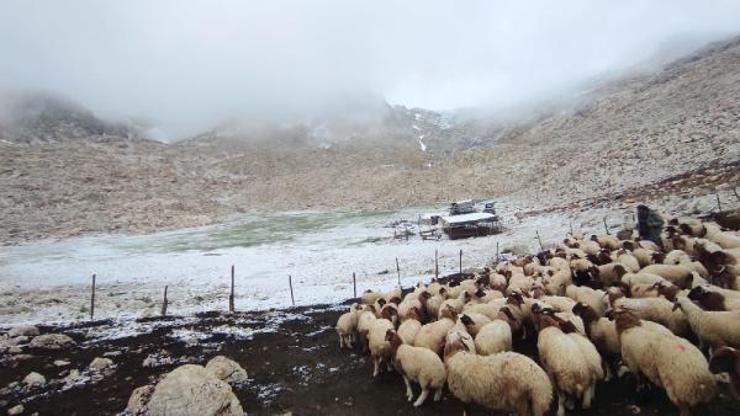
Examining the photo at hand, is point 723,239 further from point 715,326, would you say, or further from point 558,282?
point 715,326

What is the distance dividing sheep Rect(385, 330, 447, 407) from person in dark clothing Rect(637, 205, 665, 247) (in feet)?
46.2

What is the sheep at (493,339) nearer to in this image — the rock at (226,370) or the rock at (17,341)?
the rock at (226,370)

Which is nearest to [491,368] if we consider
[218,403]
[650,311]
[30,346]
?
[650,311]

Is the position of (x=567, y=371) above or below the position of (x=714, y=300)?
below

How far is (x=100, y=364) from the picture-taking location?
1365 centimetres

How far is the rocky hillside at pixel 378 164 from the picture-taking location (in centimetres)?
4878

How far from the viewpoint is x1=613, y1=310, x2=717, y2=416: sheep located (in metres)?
7.01

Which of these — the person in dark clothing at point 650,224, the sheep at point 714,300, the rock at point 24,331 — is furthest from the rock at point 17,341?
the person in dark clothing at point 650,224

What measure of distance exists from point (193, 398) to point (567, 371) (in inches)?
301

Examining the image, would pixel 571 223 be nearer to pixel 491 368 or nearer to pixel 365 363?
pixel 365 363

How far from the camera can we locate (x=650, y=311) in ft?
32.1

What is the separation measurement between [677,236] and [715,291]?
27.7ft

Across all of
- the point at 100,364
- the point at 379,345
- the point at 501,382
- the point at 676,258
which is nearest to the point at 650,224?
the point at 676,258

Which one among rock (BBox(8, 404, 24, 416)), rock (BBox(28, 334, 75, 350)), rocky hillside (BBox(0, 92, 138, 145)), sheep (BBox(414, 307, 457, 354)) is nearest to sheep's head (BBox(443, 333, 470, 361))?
sheep (BBox(414, 307, 457, 354))
